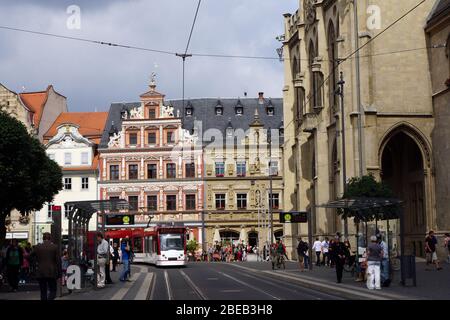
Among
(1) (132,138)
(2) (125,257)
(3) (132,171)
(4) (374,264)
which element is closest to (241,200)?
(3) (132,171)

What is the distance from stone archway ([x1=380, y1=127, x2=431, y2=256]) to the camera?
46500mm

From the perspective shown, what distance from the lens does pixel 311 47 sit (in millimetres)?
59500

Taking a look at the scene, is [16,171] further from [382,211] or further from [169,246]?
[169,246]

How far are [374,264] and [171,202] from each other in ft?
193

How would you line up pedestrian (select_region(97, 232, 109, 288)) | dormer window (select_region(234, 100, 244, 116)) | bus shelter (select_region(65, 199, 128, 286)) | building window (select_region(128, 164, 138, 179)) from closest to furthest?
bus shelter (select_region(65, 199, 128, 286))
pedestrian (select_region(97, 232, 109, 288))
building window (select_region(128, 164, 138, 179))
dormer window (select_region(234, 100, 244, 116))

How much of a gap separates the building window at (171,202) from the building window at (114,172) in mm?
6080

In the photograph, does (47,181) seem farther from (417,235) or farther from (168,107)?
(168,107)

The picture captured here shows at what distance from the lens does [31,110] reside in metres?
83.8

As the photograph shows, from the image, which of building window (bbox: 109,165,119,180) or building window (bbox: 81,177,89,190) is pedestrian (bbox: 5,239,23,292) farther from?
building window (bbox: 81,177,89,190)

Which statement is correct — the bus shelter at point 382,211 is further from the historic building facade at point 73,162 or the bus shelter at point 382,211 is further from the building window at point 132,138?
the historic building facade at point 73,162

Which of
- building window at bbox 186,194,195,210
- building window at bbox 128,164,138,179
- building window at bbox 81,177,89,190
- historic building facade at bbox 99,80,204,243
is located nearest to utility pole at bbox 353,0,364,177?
historic building facade at bbox 99,80,204,243

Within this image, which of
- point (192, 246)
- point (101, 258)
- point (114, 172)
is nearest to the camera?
point (101, 258)

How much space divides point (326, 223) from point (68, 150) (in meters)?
39.6

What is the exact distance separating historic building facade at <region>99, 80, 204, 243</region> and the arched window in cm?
3054
